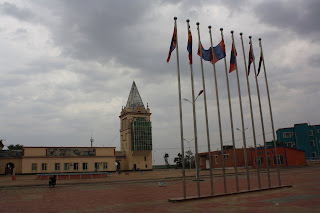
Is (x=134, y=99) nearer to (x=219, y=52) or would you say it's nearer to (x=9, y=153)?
(x=9, y=153)

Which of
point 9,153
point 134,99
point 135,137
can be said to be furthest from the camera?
point 134,99

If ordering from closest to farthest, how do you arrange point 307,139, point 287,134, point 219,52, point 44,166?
point 219,52, point 44,166, point 307,139, point 287,134

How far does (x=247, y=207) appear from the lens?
11.9m

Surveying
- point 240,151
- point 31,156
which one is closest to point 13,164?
point 31,156

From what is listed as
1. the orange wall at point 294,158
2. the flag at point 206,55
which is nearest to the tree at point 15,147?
the orange wall at point 294,158

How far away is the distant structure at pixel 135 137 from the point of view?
250 feet

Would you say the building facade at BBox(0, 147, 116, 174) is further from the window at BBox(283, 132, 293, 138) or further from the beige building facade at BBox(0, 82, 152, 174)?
the window at BBox(283, 132, 293, 138)

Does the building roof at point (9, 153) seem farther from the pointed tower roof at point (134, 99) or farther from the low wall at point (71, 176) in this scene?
the pointed tower roof at point (134, 99)

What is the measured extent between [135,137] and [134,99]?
12136 millimetres

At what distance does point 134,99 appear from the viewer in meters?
82.1

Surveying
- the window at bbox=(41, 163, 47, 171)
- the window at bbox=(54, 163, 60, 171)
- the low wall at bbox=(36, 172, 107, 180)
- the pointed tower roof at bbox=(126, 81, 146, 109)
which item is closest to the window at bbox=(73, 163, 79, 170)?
the window at bbox=(54, 163, 60, 171)

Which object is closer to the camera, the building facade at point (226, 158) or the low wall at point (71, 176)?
the low wall at point (71, 176)

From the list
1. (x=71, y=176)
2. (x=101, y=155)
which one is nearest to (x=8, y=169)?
(x=101, y=155)

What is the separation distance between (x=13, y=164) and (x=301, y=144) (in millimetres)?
69475
